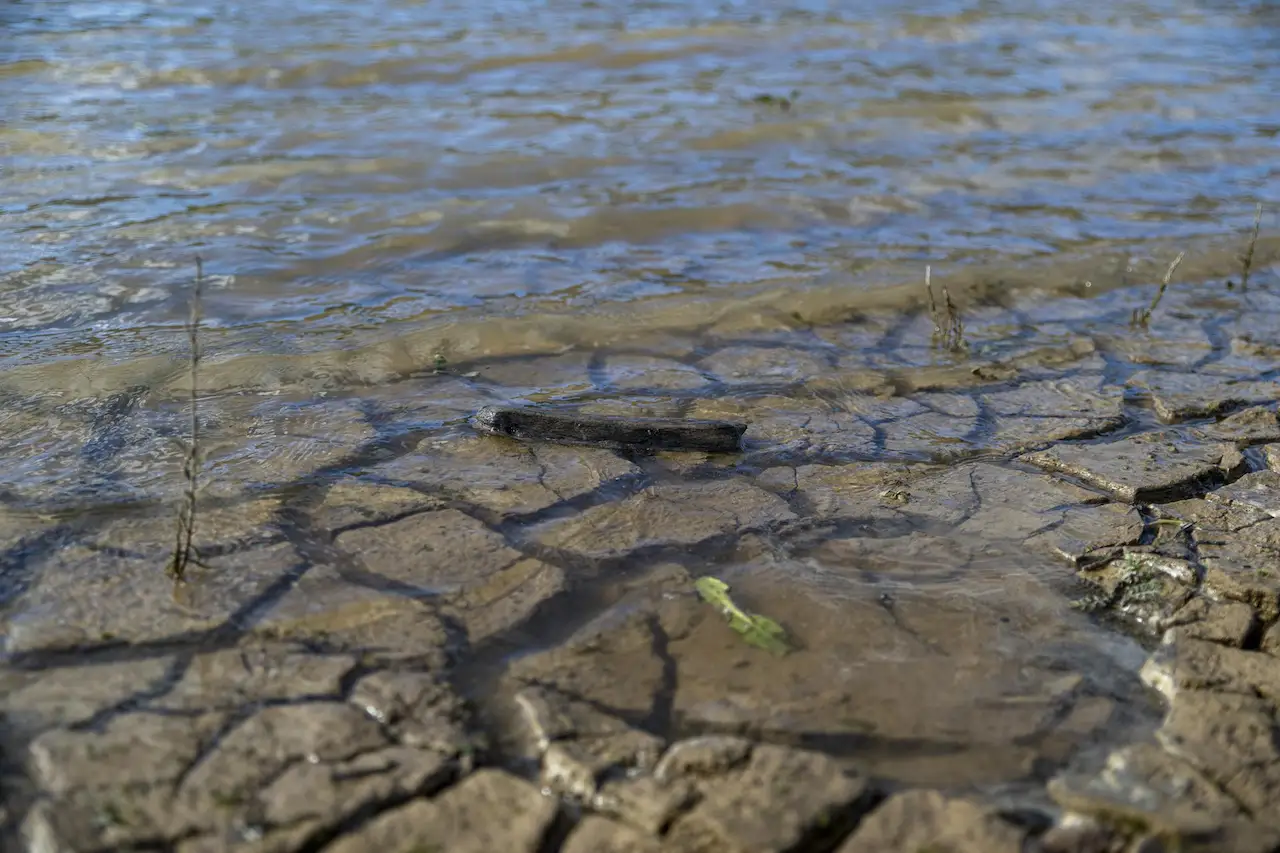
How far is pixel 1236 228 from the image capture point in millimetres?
6805

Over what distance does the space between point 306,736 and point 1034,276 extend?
4.63 meters

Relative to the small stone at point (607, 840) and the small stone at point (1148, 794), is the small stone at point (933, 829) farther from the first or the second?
the small stone at point (607, 840)

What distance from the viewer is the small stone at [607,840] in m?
2.11

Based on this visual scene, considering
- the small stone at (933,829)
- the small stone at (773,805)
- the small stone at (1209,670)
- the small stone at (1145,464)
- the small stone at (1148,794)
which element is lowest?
the small stone at (1145,464)

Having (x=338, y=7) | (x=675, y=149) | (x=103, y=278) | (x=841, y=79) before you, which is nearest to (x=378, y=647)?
(x=103, y=278)

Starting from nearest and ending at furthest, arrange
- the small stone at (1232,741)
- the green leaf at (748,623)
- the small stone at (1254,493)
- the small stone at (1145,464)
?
the small stone at (1232,741), the green leaf at (748,623), the small stone at (1254,493), the small stone at (1145,464)

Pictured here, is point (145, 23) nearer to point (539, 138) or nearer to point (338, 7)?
point (338, 7)

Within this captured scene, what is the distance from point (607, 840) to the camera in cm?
213

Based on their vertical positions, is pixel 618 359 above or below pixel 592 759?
below

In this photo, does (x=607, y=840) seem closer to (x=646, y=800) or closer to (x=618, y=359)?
(x=646, y=800)

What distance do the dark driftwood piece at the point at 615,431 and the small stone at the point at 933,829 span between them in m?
1.70

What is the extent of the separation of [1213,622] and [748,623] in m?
1.10

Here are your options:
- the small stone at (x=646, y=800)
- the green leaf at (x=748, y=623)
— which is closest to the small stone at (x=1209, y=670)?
the green leaf at (x=748, y=623)

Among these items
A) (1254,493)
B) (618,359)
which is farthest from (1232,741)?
(618,359)
